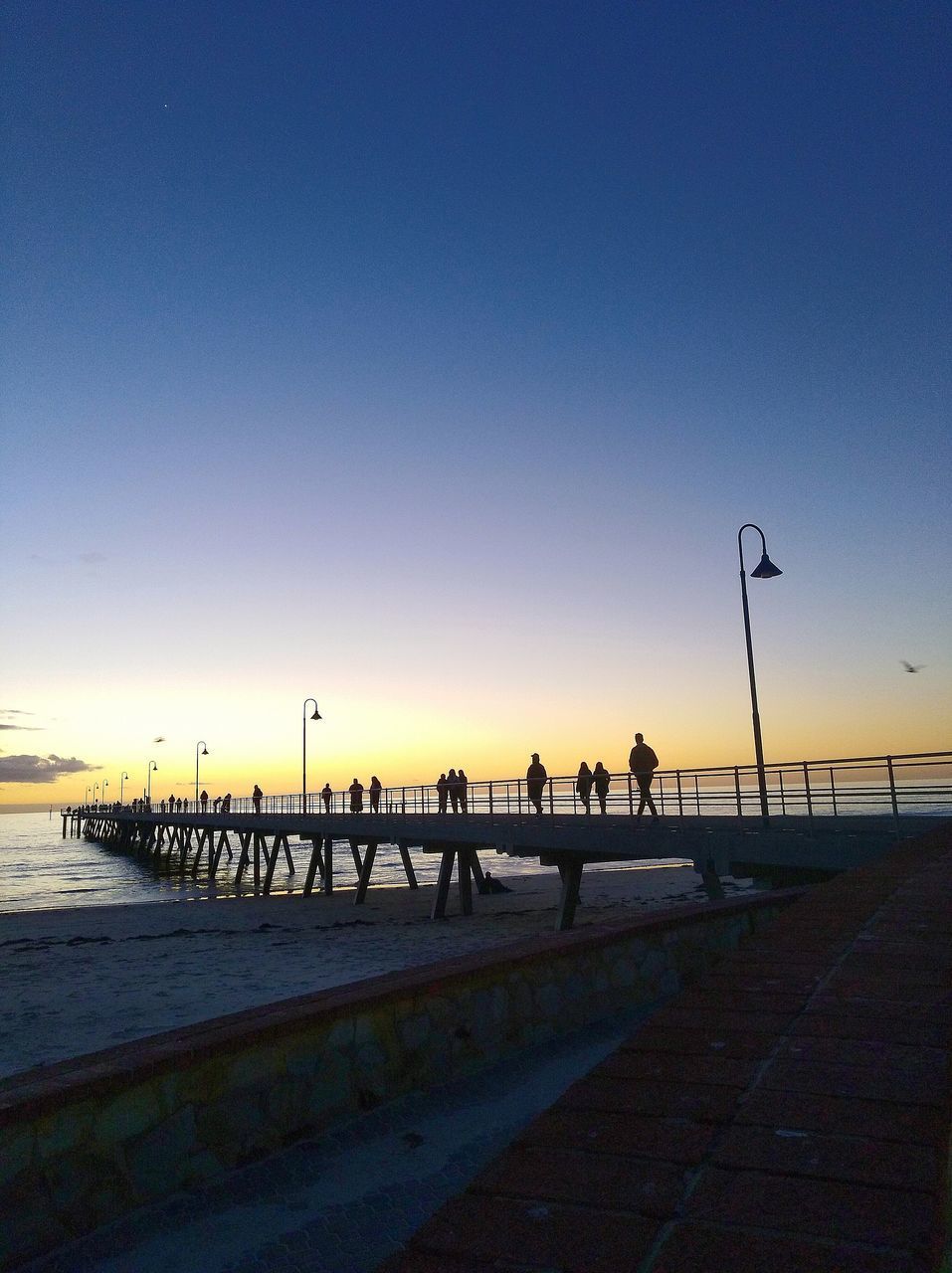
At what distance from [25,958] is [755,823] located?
15997mm

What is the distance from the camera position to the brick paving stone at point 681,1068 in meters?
2.52

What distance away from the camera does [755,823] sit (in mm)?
18109

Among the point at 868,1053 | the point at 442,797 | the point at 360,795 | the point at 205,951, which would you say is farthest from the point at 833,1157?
the point at 360,795

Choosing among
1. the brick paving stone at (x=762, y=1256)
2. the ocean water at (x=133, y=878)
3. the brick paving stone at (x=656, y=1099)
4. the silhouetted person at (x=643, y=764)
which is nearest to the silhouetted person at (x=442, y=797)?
the silhouetted person at (x=643, y=764)

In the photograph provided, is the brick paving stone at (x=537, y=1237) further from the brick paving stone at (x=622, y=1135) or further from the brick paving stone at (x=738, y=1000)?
the brick paving stone at (x=738, y=1000)

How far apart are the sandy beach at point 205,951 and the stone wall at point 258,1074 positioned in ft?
8.91

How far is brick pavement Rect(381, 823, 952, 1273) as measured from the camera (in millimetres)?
1648

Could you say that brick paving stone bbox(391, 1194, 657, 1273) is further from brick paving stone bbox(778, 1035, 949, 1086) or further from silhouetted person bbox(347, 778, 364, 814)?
silhouetted person bbox(347, 778, 364, 814)

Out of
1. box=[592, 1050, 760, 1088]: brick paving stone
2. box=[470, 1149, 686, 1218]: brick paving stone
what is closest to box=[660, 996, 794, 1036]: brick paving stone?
box=[592, 1050, 760, 1088]: brick paving stone

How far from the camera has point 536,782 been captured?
21891 millimetres

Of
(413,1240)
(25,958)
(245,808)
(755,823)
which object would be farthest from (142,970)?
(245,808)

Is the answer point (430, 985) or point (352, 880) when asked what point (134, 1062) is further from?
point (352, 880)

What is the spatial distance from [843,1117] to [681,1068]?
0.52 m

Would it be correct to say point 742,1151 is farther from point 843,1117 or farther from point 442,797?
point 442,797
